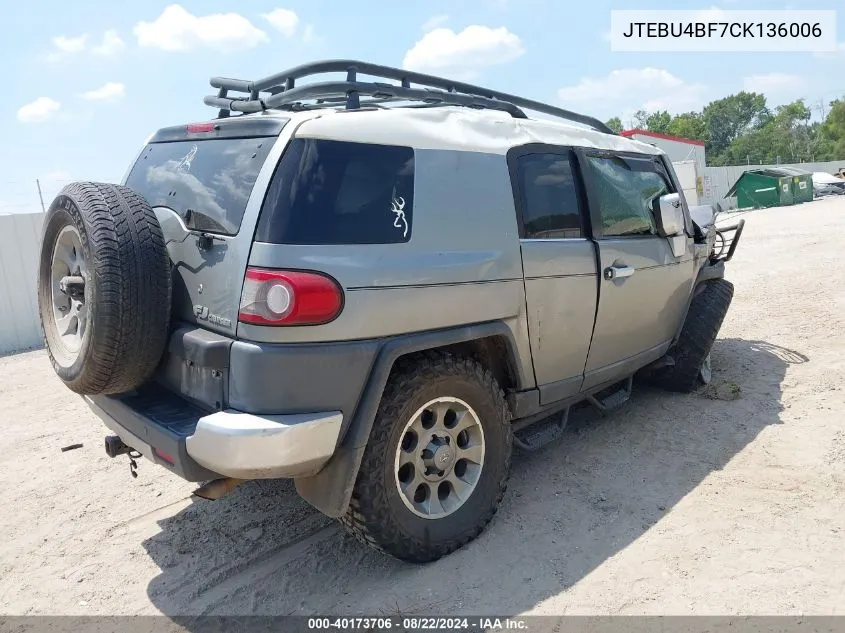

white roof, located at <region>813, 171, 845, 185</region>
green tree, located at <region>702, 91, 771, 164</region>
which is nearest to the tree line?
green tree, located at <region>702, 91, 771, 164</region>

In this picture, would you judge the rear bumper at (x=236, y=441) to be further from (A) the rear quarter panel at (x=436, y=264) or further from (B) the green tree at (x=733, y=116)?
(B) the green tree at (x=733, y=116)

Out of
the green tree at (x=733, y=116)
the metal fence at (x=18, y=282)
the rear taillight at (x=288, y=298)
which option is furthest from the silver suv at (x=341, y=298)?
the green tree at (x=733, y=116)

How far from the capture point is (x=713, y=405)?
16.6ft

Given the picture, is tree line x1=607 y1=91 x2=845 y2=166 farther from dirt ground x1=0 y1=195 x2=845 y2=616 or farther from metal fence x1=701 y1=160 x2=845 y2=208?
dirt ground x1=0 y1=195 x2=845 y2=616

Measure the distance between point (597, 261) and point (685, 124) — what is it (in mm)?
90090

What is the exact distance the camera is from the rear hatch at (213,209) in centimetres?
272

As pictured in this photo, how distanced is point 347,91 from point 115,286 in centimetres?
145

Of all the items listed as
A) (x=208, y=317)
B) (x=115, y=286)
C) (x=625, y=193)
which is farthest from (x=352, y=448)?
(x=625, y=193)

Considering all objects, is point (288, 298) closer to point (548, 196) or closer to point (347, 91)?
point (347, 91)

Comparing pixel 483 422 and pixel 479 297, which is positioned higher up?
pixel 479 297

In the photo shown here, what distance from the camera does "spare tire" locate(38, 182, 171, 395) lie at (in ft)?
8.93

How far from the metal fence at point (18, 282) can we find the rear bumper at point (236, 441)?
769 centimetres

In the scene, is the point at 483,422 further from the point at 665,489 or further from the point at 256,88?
the point at 256,88

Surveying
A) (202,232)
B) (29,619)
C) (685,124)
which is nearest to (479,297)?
(202,232)
